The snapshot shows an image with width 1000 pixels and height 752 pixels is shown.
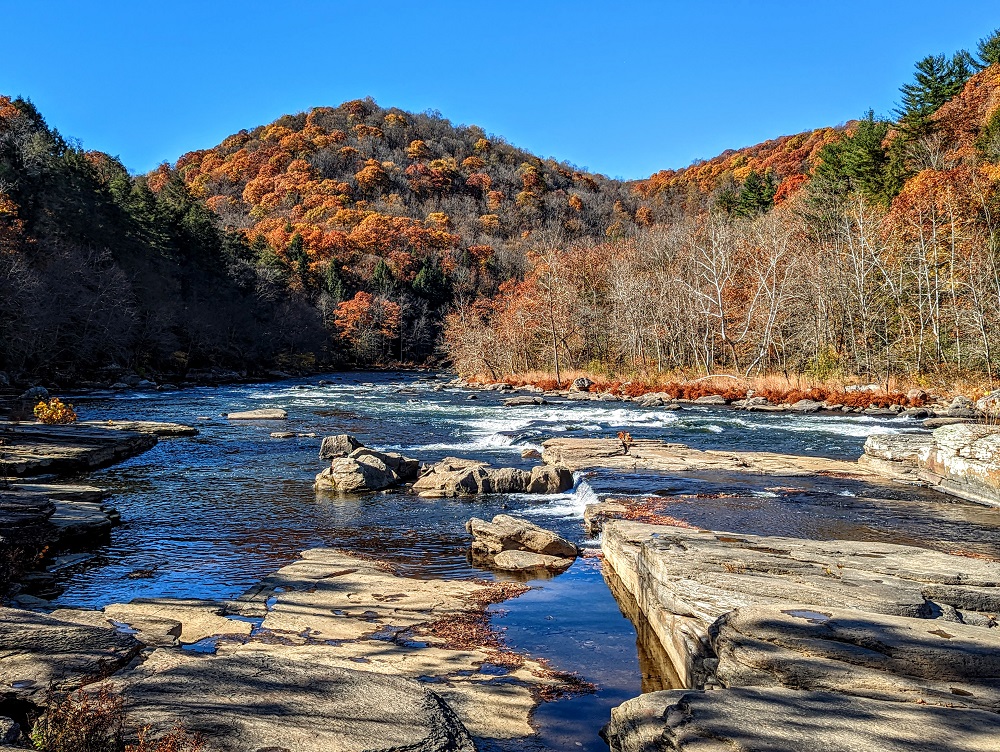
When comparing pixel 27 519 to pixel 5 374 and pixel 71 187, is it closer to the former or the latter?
pixel 5 374

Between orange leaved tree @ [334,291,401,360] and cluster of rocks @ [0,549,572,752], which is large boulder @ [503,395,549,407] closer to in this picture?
cluster of rocks @ [0,549,572,752]

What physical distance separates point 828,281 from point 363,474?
30145 mm

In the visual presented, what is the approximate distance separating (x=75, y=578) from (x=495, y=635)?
5.09 m

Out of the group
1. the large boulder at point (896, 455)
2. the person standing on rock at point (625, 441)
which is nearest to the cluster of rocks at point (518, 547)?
the person standing on rock at point (625, 441)

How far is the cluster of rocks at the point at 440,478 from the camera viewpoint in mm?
12867

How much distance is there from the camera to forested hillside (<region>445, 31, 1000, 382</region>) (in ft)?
102

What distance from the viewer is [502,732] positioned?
14.3 feet

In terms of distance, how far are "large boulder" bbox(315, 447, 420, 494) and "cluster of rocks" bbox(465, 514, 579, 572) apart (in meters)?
4.66

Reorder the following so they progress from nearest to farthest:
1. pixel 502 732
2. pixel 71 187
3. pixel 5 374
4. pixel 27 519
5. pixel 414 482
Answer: pixel 502 732, pixel 27 519, pixel 414 482, pixel 5 374, pixel 71 187

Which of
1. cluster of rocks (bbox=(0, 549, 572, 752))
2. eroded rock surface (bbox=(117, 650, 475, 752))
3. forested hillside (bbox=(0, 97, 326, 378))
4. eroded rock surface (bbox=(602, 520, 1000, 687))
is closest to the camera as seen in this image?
eroded rock surface (bbox=(117, 650, 475, 752))

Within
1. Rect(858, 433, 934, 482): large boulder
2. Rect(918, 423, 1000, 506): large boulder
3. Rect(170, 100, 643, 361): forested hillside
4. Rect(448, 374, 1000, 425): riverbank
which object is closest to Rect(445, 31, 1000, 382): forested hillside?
Rect(448, 374, 1000, 425): riverbank

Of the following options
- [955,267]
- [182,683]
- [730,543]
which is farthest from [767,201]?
[182,683]

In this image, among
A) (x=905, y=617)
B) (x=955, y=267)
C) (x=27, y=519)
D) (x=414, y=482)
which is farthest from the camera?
(x=955, y=267)

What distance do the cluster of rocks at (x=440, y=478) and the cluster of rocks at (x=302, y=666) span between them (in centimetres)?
530
